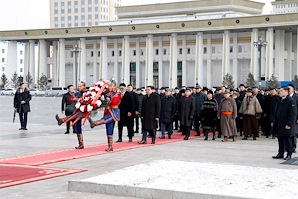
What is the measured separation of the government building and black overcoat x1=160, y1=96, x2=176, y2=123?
56034 millimetres

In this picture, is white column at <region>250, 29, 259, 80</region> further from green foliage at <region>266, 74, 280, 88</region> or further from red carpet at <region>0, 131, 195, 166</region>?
red carpet at <region>0, 131, 195, 166</region>

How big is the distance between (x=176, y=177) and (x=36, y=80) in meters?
91.1

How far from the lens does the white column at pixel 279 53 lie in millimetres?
76812

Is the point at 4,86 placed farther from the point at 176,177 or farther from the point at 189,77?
the point at 176,177

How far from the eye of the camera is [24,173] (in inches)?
396

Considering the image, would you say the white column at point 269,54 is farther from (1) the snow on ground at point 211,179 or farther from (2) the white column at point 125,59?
(1) the snow on ground at point 211,179

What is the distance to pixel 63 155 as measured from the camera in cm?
1285

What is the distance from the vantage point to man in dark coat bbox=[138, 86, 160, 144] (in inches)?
634

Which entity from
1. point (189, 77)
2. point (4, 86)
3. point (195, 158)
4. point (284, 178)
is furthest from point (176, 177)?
point (4, 86)

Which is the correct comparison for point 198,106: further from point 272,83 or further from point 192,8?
point 192,8

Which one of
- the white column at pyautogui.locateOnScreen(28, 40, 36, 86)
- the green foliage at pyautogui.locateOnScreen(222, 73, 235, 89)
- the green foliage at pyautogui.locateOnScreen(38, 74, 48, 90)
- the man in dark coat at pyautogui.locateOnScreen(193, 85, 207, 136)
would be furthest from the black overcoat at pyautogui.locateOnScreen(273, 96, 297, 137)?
the white column at pyautogui.locateOnScreen(28, 40, 36, 86)

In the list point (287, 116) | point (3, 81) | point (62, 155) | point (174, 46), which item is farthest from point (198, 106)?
point (3, 81)

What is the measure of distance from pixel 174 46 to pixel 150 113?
6675 centimetres

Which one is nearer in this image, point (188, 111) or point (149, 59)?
point (188, 111)
